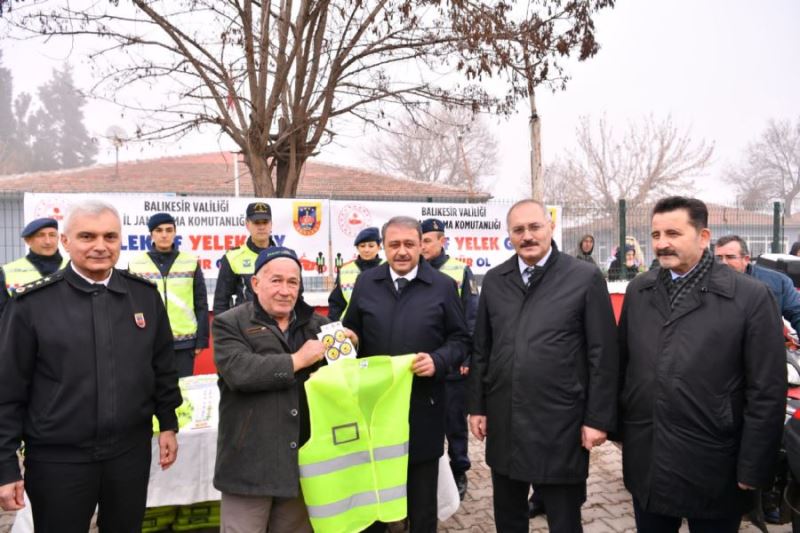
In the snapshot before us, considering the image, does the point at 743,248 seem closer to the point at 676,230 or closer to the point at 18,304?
the point at 676,230

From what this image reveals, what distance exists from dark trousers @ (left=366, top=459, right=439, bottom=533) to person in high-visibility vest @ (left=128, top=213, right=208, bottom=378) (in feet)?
9.86

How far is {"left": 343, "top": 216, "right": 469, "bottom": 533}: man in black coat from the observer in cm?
295

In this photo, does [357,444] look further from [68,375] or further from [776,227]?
[776,227]

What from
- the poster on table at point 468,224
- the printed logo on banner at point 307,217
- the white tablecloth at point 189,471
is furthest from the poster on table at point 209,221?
the white tablecloth at point 189,471

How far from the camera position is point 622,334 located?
2854 mm

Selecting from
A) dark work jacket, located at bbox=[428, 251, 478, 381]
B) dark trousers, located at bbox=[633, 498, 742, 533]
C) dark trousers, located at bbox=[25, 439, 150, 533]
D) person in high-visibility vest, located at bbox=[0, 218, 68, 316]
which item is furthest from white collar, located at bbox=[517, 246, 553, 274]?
person in high-visibility vest, located at bbox=[0, 218, 68, 316]

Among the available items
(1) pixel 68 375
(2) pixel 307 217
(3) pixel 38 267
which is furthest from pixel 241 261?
(1) pixel 68 375

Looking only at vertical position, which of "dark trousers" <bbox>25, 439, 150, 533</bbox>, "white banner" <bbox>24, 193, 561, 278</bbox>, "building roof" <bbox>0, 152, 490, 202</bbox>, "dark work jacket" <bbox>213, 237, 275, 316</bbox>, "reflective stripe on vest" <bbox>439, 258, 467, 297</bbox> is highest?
"building roof" <bbox>0, 152, 490, 202</bbox>

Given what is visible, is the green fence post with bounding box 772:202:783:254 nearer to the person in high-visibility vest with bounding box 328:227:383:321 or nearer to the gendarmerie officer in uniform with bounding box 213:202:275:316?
the person in high-visibility vest with bounding box 328:227:383:321

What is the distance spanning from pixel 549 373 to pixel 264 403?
139cm

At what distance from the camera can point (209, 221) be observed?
712 centimetres

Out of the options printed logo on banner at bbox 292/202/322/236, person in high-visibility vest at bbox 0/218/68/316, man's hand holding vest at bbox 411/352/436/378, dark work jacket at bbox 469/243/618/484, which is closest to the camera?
dark work jacket at bbox 469/243/618/484

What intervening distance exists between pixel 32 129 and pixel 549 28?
224ft

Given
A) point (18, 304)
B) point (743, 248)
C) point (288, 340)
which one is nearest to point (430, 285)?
point (288, 340)
